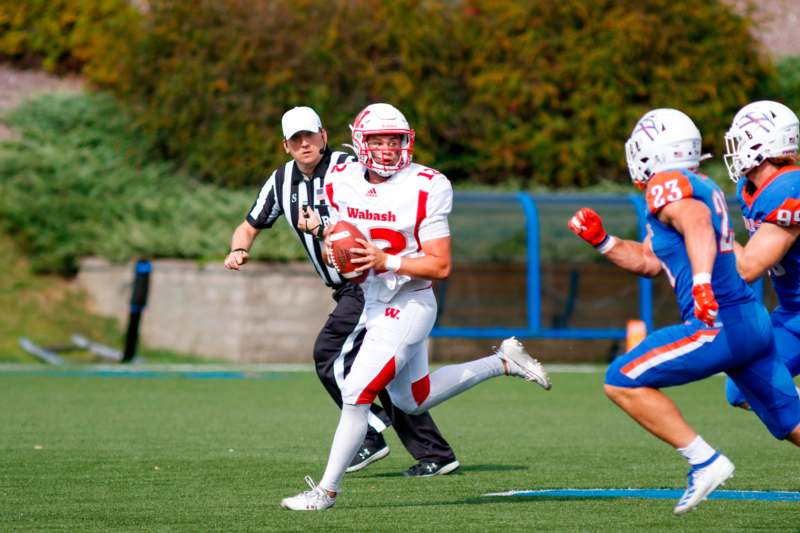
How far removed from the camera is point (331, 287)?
7199mm

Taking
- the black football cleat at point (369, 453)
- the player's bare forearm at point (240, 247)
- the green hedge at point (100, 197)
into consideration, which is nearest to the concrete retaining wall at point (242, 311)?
the green hedge at point (100, 197)

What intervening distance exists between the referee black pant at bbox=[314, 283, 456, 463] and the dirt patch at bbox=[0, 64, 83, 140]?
50.2 ft

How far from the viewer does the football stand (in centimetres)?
564

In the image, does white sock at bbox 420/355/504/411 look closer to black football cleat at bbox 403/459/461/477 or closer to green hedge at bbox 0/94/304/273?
black football cleat at bbox 403/459/461/477

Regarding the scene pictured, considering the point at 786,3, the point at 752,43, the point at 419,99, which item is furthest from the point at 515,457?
→ the point at 786,3

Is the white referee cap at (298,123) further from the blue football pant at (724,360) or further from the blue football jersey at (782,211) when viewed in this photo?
the blue football pant at (724,360)

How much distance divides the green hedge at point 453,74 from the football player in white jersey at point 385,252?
40.7 ft

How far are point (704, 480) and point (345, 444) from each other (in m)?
1.53

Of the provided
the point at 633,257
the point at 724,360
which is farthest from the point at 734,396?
the point at 724,360

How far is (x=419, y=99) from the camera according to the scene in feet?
62.3

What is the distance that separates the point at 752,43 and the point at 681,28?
4.68ft

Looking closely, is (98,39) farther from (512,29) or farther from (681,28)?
(681,28)

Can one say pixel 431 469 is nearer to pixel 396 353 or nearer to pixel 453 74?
pixel 396 353

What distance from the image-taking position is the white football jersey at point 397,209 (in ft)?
19.0
